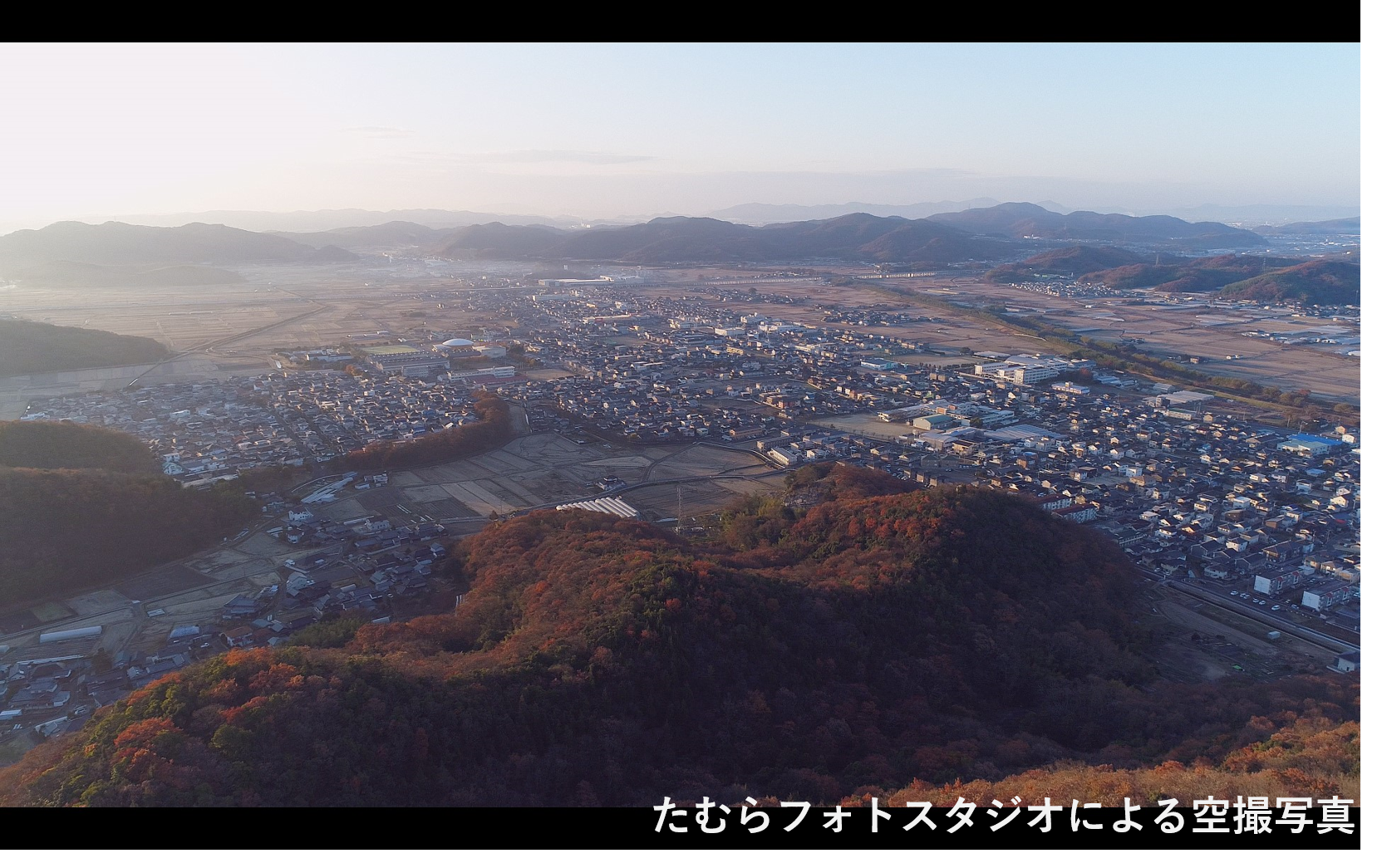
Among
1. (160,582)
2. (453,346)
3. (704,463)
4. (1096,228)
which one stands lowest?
(160,582)

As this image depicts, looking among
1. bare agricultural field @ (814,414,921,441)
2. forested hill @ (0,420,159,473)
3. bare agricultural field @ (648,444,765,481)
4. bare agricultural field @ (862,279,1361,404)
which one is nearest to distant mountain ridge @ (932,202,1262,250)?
bare agricultural field @ (862,279,1361,404)

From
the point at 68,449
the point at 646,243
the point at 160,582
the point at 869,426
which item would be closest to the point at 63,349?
the point at 68,449

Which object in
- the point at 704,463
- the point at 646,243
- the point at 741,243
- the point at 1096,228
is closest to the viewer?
the point at 704,463

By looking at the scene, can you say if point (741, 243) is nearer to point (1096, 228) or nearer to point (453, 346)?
point (1096, 228)
